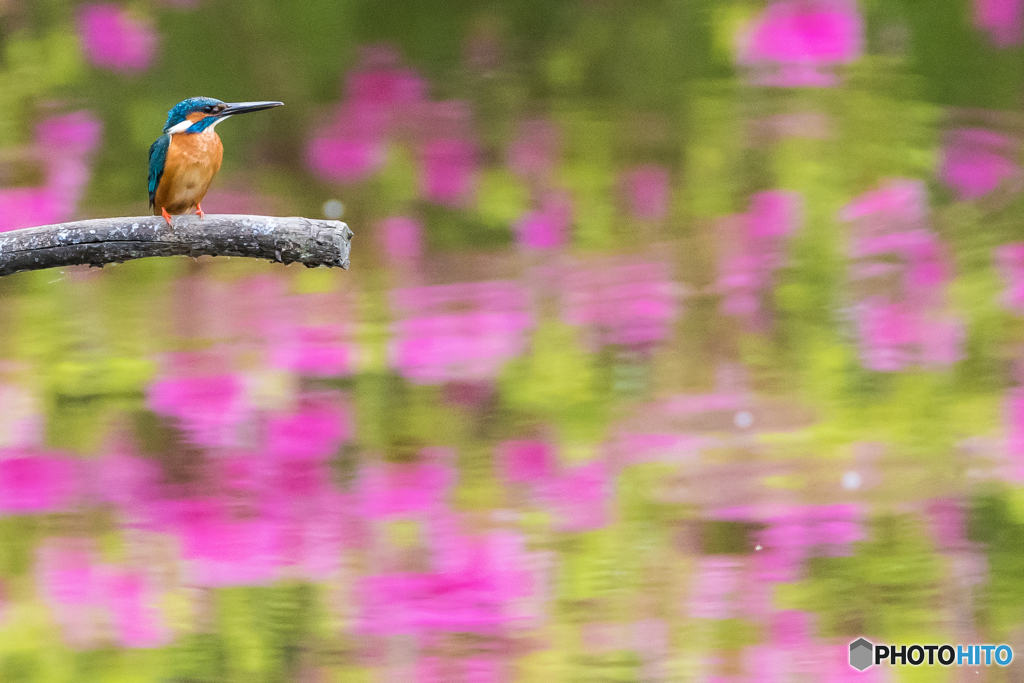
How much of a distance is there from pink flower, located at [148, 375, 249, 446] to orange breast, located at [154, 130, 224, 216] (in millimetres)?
396

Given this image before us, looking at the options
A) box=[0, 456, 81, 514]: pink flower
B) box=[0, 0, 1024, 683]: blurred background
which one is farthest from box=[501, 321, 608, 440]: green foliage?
box=[0, 456, 81, 514]: pink flower

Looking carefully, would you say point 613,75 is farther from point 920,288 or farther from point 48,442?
point 48,442

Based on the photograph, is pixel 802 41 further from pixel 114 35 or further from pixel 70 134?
pixel 70 134

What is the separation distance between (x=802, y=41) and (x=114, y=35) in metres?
1.33

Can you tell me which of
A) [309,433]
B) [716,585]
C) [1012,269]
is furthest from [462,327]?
[1012,269]

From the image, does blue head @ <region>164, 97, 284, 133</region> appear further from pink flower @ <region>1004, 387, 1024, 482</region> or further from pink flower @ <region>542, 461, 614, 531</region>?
pink flower @ <region>1004, 387, 1024, 482</region>

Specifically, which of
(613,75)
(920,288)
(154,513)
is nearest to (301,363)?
(154,513)

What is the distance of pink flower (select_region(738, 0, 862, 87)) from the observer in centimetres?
159

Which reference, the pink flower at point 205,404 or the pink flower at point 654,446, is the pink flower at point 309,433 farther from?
the pink flower at point 654,446

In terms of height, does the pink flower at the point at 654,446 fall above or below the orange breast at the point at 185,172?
below

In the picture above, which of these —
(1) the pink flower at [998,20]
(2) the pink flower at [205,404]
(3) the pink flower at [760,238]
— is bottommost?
(2) the pink flower at [205,404]

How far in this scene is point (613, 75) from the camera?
62.6 inches

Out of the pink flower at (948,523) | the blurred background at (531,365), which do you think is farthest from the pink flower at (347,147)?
the pink flower at (948,523)

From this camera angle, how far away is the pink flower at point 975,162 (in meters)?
1.60
